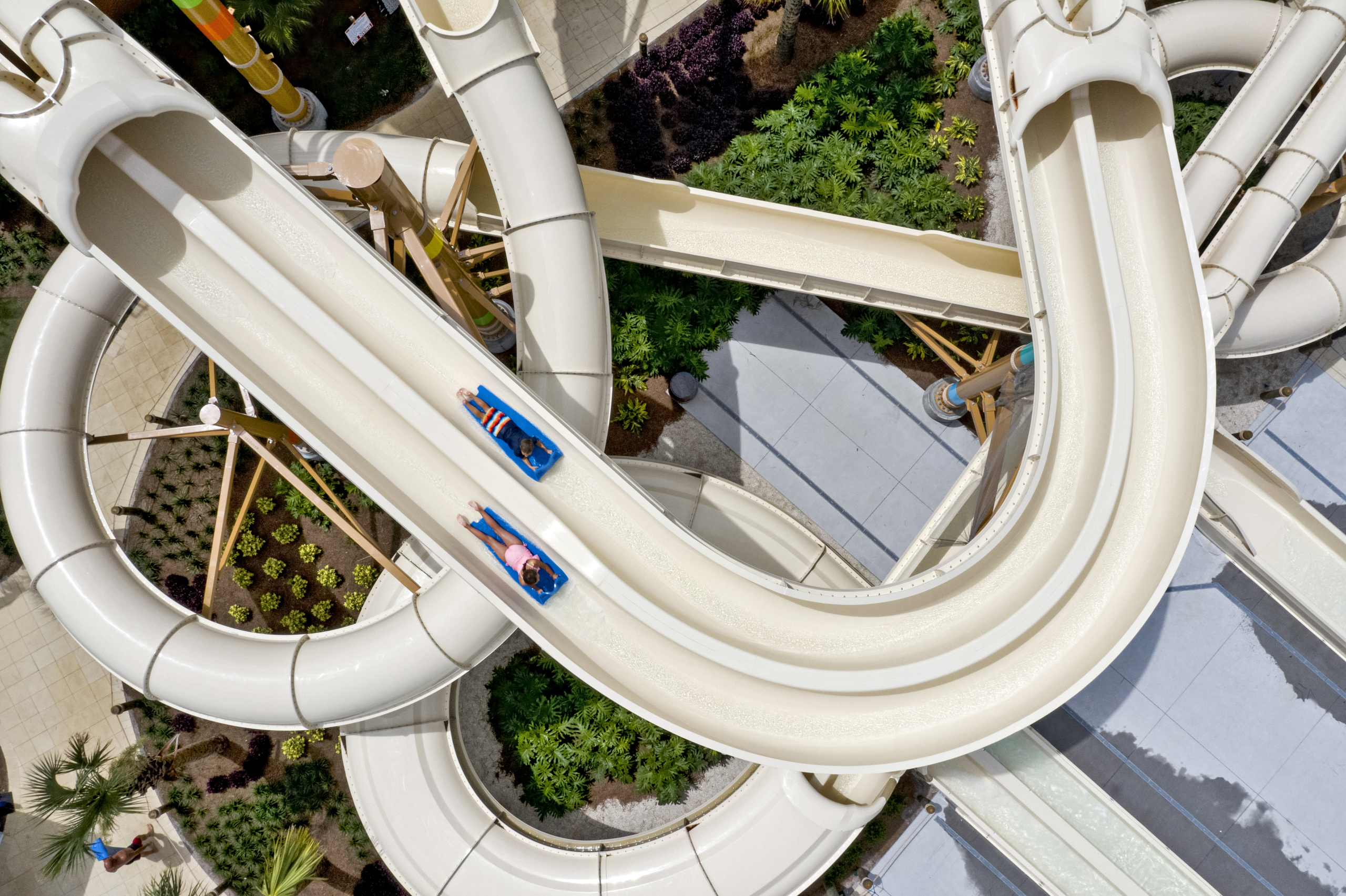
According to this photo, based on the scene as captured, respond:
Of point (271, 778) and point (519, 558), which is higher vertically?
point (519, 558)

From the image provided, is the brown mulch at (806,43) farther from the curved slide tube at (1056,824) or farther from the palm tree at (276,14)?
the curved slide tube at (1056,824)

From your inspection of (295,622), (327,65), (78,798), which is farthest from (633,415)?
(78,798)

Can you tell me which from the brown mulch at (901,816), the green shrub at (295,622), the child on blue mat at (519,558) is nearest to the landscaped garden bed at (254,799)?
the green shrub at (295,622)

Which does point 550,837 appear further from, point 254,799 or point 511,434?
point 511,434

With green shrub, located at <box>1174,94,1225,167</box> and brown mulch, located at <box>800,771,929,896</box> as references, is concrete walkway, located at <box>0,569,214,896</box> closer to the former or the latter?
brown mulch, located at <box>800,771,929,896</box>

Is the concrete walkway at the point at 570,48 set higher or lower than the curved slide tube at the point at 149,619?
higher
